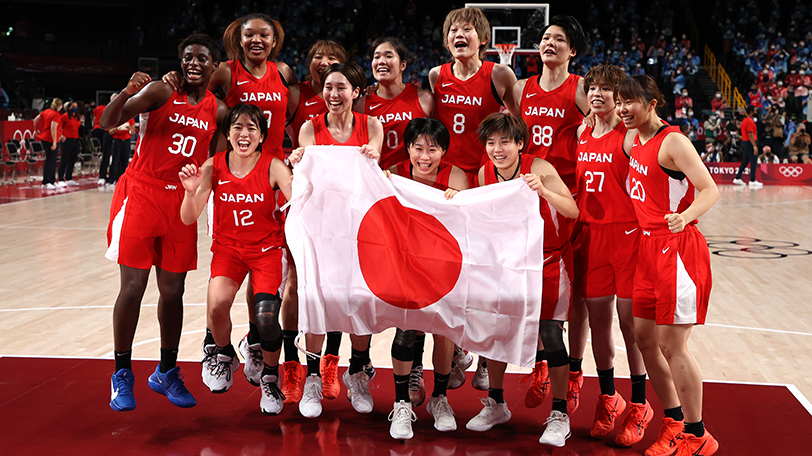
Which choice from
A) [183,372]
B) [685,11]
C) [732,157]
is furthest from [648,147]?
[685,11]

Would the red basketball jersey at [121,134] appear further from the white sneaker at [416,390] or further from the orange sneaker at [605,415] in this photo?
the orange sneaker at [605,415]

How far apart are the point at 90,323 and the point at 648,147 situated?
445 cm

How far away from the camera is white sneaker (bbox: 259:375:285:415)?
12.5ft

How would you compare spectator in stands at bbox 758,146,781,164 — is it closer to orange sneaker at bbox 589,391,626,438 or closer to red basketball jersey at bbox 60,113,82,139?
red basketball jersey at bbox 60,113,82,139

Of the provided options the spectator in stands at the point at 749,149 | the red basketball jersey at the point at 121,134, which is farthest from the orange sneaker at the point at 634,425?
the spectator in stands at the point at 749,149

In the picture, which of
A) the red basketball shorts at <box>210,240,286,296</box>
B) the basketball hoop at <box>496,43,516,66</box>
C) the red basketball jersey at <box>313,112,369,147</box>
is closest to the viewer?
the red basketball shorts at <box>210,240,286,296</box>

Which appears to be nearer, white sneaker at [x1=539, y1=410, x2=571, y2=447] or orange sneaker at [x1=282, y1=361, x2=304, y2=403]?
white sneaker at [x1=539, y1=410, x2=571, y2=447]

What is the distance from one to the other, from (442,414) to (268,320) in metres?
1.01

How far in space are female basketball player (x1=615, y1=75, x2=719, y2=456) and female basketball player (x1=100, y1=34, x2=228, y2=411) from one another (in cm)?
215

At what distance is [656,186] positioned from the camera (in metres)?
3.33

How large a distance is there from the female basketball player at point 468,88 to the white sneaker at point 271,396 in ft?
5.03

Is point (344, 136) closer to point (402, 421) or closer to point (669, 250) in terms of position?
point (402, 421)

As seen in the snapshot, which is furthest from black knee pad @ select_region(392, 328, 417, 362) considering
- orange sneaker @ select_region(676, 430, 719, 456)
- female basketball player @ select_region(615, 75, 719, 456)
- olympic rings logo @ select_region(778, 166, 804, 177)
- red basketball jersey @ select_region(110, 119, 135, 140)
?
olympic rings logo @ select_region(778, 166, 804, 177)

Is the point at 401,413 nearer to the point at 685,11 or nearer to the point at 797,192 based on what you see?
the point at 797,192
